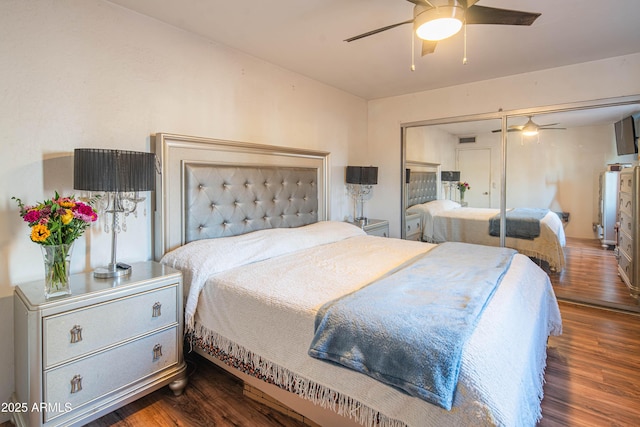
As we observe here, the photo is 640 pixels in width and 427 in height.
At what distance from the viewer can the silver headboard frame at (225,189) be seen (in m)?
2.35

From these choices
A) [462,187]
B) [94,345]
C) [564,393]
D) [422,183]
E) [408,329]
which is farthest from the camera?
[422,183]

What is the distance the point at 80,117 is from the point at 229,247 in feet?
3.85

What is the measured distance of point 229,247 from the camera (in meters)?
2.27

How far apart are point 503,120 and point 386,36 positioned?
185 cm

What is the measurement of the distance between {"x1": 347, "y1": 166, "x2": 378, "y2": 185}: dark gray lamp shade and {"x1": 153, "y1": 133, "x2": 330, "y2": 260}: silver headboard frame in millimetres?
651

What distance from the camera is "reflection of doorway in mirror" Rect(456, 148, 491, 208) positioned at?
385cm

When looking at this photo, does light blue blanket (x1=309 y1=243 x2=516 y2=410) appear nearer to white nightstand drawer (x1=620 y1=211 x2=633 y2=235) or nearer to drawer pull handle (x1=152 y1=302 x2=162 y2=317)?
drawer pull handle (x1=152 y1=302 x2=162 y2=317)

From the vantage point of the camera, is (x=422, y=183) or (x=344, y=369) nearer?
(x=344, y=369)

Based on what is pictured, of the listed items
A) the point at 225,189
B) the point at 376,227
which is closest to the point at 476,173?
the point at 376,227

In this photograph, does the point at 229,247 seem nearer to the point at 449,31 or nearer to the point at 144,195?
the point at 144,195

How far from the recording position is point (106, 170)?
1.77 metres

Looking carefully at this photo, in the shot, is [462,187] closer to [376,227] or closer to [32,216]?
[376,227]

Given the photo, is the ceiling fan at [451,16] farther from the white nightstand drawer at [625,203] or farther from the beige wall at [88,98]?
the white nightstand drawer at [625,203]

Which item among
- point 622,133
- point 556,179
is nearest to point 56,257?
point 556,179
